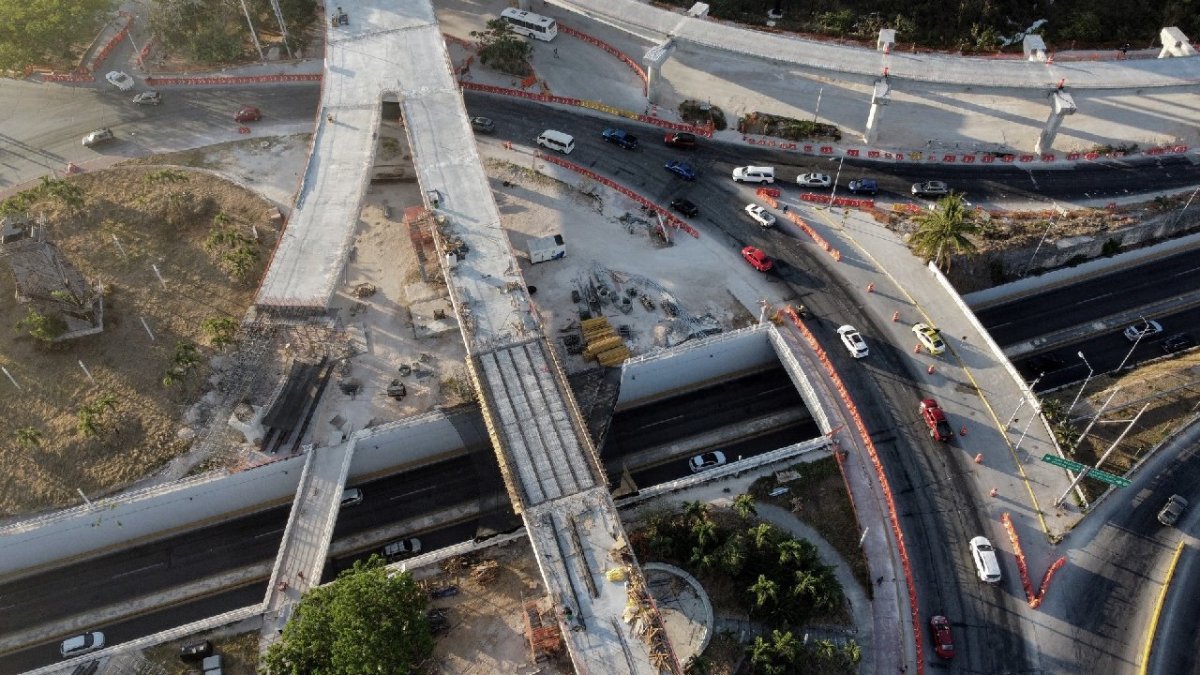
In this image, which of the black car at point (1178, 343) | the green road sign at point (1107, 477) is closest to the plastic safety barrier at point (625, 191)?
the green road sign at point (1107, 477)

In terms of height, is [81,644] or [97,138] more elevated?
[97,138]

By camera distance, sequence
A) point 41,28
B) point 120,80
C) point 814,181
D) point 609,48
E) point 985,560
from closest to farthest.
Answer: point 985,560, point 814,181, point 41,28, point 120,80, point 609,48

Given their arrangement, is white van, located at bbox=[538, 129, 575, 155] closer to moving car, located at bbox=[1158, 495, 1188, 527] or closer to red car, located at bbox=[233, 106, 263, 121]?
red car, located at bbox=[233, 106, 263, 121]

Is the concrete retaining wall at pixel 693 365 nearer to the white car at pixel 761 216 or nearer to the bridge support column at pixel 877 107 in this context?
the white car at pixel 761 216

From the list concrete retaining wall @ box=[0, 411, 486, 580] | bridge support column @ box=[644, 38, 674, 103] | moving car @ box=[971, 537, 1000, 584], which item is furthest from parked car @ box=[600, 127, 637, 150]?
moving car @ box=[971, 537, 1000, 584]

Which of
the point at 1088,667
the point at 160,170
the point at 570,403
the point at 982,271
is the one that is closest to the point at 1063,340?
the point at 982,271

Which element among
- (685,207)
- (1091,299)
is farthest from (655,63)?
(1091,299)

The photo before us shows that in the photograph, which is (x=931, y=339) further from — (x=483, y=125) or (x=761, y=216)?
(x=483, y=125)
